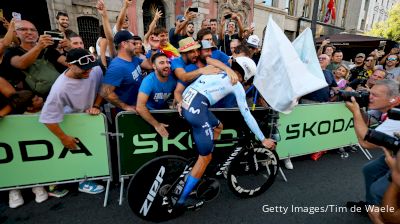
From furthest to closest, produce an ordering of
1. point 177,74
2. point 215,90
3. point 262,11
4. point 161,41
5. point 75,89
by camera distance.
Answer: point 262,11 → point 161,41 → point 177,74 → point 75,89 → point 215,90

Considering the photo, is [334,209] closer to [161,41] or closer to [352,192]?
[352,192]

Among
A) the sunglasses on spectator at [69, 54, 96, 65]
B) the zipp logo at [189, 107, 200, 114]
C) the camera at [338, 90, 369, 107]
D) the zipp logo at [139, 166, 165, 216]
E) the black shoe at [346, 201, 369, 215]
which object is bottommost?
the black shoe at [346, 201, 369, 215]

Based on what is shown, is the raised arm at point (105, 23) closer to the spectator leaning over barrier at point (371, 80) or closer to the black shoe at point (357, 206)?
the black shoe at point (357, 206)

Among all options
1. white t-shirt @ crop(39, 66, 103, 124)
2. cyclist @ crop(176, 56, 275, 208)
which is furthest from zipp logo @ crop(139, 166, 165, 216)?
white t-shirt @ crop(39, 66, 103, 124)

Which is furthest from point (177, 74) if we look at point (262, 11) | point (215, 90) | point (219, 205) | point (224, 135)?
point (262, 11)

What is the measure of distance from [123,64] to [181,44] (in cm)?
85

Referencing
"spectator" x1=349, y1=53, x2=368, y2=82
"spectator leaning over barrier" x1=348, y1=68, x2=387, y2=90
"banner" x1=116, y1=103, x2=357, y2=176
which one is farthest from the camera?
"spectator" x1=349, y1=53, x2=368, y2=82

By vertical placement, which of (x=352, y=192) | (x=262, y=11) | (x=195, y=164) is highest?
(x=262, y=11)

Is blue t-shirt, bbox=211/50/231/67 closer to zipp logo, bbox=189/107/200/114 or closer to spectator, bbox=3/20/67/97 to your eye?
zipp logo, bbox=189/107/200/114

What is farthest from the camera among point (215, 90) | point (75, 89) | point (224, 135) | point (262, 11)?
point (262, 11)

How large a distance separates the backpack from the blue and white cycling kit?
6.32ft

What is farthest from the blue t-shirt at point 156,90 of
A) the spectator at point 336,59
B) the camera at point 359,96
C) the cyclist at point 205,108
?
the spectator at point 336,59

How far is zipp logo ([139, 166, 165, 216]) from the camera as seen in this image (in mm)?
2496

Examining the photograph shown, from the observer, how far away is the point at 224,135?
3238mm
